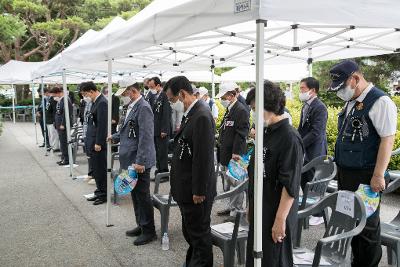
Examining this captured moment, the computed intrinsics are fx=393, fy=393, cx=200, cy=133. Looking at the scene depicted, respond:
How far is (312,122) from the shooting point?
5121 mm

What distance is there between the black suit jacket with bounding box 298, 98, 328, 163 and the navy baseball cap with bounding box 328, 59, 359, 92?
204cm

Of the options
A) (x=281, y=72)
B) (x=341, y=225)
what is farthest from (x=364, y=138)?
(x=281, y=72)

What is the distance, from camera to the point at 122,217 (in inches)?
225

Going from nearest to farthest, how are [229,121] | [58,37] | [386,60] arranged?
[229,121] < [386,60] < [58,37]

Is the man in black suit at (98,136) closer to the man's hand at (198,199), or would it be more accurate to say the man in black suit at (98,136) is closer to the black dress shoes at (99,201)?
the black dress shoes at (99,201)

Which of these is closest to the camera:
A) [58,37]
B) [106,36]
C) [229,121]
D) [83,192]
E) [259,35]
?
[259,35]

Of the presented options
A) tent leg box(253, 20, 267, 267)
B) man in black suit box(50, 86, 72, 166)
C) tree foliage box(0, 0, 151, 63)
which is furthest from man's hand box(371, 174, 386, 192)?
tree foliage box(0, 0, 151, 63)

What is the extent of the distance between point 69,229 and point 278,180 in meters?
3.71

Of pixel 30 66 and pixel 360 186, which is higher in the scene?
pixel 30 66

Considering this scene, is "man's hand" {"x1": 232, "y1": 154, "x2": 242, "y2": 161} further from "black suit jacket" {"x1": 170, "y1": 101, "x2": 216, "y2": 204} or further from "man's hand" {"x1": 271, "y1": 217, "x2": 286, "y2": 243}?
"man's hand" {"x1": 271, "y1": 217, "x2": 286, "y2": 243}

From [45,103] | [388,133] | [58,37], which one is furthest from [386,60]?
[58,37]

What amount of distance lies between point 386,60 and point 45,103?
11851 mm

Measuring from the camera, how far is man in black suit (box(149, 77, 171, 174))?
765cm

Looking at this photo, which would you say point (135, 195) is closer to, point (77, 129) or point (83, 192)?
point (83, 192)
